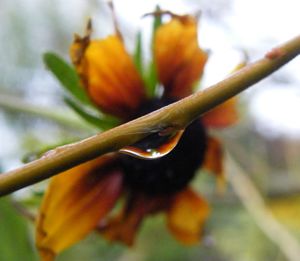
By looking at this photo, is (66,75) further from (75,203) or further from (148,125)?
(148,125)

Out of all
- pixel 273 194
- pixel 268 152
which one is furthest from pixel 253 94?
pixel 268 152

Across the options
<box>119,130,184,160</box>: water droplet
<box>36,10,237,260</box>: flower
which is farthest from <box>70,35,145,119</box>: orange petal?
<box>119,130,184,160</box>: water droplet

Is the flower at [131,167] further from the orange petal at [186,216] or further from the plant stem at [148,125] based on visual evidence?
the plant stem at [148,125]

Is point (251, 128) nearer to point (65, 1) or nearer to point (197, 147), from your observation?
point (65, 1)

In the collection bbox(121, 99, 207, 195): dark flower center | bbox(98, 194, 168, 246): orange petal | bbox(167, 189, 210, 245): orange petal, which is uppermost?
bbox(121, 99, 207, 195): dark flower center

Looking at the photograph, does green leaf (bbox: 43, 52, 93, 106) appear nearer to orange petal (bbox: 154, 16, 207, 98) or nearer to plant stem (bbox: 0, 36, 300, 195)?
orange petal (bbox: 154, 16, 207, 98)

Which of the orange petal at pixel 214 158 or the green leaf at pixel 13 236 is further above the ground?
the green leaf at pixel 13 236

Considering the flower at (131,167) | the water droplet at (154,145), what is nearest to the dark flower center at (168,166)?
the flower at (131,167)
